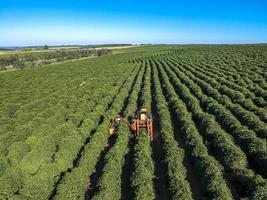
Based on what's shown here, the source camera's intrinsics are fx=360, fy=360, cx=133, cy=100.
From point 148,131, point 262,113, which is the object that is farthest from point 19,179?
point 262,113

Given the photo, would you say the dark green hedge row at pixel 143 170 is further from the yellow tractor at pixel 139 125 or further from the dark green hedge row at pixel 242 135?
the dark green hedge row at pixel 242 135

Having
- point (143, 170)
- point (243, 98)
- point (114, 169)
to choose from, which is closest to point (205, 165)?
point (143, 170)

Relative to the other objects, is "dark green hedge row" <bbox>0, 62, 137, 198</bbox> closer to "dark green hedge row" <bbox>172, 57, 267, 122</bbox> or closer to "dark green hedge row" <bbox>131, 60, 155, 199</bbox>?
"dark green hedge row" <bbox>131, 60, 155, 199</bbox>

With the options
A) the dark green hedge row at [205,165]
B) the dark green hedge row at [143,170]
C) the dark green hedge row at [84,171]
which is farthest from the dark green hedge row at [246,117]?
the dark green hedge row at [84,171]

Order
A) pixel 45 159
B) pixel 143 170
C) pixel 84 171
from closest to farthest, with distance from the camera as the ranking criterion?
pixel 143 170 < pixel 84 171 < pixel 45 159

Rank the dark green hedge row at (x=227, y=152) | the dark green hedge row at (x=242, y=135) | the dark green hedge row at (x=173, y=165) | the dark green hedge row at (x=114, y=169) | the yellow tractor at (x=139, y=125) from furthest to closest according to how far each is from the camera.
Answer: the yellow tractor at (x=139, y=125) → the dark green hedge row at (x=242, y=135) → the dark green hedge row at (x=227, y=152) → the dark green hedge row at (x=114, y=169) → the dark green hedge row at (x=173, y=165)

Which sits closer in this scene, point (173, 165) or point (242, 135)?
point (173, 165)

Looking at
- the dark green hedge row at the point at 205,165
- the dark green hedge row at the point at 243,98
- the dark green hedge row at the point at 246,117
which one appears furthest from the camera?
the dark green hedge row at the point at 243,98

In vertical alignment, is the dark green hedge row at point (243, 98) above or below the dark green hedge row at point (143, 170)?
below

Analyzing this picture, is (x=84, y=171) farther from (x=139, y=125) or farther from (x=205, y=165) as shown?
(x=139, y=125)

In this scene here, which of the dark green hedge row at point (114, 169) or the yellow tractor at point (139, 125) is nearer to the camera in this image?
the dark green hedge row at point (114, 169)

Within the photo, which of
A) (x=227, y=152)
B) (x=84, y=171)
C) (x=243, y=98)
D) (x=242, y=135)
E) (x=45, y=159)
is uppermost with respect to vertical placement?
(x=227, y=152)

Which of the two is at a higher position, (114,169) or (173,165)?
(173,165)
